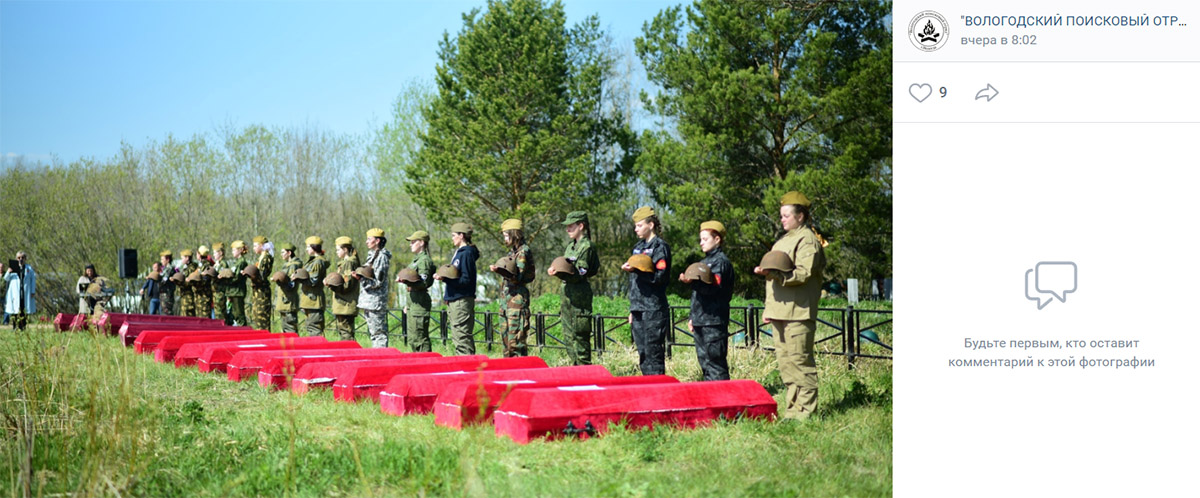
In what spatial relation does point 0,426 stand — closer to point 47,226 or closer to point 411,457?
point 411,457

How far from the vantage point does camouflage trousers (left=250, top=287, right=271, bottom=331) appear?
16.2 m

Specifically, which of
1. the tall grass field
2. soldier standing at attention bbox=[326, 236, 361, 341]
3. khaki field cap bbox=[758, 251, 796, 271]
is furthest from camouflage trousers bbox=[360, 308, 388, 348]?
khaki field cap bbox=[758, 251, 796, 271]

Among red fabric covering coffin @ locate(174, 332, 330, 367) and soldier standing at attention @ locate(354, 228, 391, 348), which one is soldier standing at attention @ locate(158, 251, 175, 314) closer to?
soldier standing at attention @ locate(354, 228, 391, 348)

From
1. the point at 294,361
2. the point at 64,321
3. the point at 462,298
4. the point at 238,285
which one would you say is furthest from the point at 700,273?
the point at 64,321

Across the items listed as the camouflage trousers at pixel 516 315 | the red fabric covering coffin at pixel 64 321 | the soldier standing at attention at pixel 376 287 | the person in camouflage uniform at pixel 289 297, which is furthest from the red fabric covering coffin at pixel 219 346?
the red fabric covering coffin at pixel 64 321

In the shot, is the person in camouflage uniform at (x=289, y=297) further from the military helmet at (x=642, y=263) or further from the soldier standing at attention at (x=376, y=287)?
the military helmet at (x=642, y=263)

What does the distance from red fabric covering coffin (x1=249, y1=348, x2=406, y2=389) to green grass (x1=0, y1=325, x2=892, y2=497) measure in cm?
143

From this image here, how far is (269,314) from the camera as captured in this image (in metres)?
16.4

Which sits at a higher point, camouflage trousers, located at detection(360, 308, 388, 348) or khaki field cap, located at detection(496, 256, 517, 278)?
khaki field cap, located at detection(496, 256, 517, 278)

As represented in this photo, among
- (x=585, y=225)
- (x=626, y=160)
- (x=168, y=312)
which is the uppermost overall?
(x=626, y=160)
